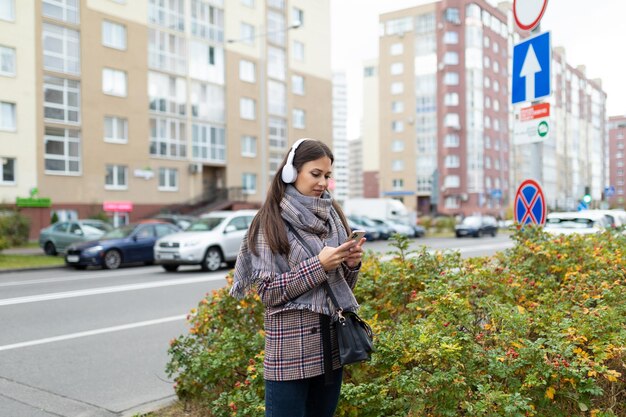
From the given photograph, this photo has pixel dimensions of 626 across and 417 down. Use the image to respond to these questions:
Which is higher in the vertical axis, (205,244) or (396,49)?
(396,49)

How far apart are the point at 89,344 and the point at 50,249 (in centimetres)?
1730

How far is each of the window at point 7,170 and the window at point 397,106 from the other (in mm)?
56683

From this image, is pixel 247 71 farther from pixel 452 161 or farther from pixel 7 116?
pixel 452 161

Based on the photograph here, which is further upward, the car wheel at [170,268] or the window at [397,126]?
the window at [397,126]

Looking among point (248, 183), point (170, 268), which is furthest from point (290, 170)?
point (248, 183)

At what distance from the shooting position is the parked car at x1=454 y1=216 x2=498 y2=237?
40.8 meters

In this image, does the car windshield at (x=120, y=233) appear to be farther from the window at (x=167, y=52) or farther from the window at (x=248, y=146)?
the window at (x=248, y=146)

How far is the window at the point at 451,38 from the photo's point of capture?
7494 centimetres

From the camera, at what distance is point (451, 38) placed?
75.1m

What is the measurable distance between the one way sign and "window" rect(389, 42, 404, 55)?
247 ft

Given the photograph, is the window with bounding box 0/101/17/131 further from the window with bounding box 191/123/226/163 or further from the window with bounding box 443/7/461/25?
the window with bounding box 443/7/461/25

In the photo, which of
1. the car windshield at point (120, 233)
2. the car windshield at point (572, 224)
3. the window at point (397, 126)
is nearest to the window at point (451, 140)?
the window at point (397, 126)

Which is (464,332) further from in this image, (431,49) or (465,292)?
(431,49)

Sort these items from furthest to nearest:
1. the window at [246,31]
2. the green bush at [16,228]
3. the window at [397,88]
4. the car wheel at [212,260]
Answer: the window at [397,88], the window at [246,31], the green bush at [16,228], the car wheel at [212,260]
